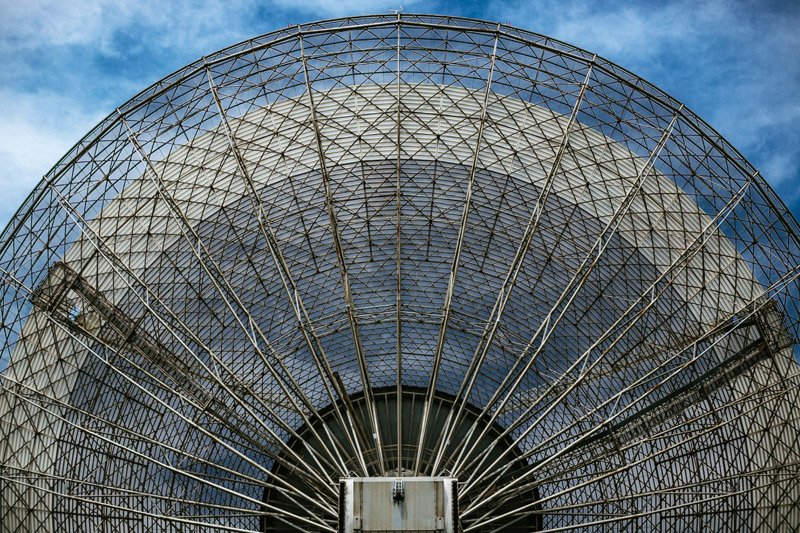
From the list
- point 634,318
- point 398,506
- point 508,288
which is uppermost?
point 508,288

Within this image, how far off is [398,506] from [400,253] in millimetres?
13403

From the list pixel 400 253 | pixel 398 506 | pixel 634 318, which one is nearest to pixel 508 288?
pixel 634 318

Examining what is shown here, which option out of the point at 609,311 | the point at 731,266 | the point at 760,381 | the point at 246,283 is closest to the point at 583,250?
the point at 609,311

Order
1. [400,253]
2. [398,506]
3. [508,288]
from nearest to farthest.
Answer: [398,506] → [508,288] → [400,253]

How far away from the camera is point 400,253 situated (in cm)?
3378

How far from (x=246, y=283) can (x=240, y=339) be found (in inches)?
156

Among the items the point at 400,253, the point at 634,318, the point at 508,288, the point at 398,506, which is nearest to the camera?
the point at 398,506

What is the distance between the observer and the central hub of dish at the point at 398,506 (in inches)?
885

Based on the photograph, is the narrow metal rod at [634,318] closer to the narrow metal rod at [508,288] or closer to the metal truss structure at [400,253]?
the metal truss structure at [400,253]

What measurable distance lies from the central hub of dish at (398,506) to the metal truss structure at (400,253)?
1.70m

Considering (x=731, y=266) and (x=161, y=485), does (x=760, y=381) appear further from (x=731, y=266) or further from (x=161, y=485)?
(x=161, y=485)

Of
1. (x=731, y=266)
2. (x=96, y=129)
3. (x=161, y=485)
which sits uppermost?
(x=96, y=129)

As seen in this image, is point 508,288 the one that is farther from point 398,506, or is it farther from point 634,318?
point 398,506

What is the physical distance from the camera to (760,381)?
110ft
